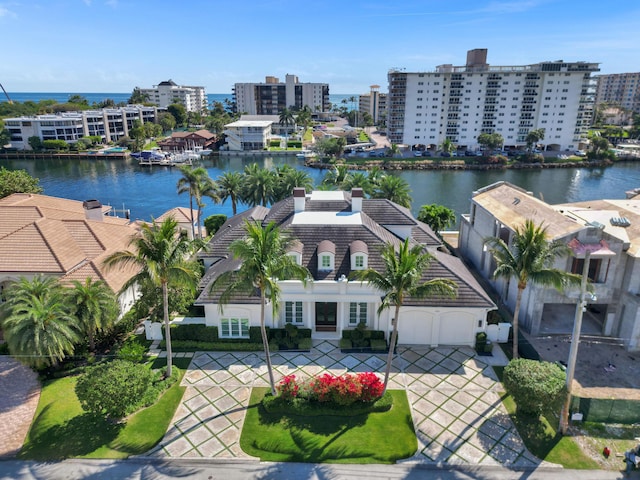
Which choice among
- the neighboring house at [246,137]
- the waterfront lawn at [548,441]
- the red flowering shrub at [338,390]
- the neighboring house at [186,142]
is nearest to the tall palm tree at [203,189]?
the red flowering shrub at [338,390]

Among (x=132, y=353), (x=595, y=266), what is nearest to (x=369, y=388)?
(x=132, y=353)

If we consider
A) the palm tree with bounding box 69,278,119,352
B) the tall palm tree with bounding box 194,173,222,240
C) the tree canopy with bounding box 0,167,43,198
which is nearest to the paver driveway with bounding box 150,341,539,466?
the palm tree with bounding box 69,278,119,352

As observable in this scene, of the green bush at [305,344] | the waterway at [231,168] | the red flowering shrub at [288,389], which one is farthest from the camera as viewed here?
the waterway at [231,168]

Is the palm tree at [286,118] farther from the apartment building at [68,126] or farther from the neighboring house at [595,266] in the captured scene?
the neighboring house at [595,266]

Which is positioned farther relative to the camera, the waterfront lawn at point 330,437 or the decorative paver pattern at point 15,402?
the decorative paver pattern at point 15,402

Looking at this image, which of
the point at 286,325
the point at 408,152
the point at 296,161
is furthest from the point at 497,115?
the point at 286,325

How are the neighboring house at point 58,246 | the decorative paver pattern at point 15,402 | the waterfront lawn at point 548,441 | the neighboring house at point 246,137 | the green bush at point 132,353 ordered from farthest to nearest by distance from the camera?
the neighboring house at point 246,137 → the neighboring house at point 58,246 → the green bush at point 132,353 → the decorative paver pattern at point 15,402 → the waterfront lawn at point 548,441
